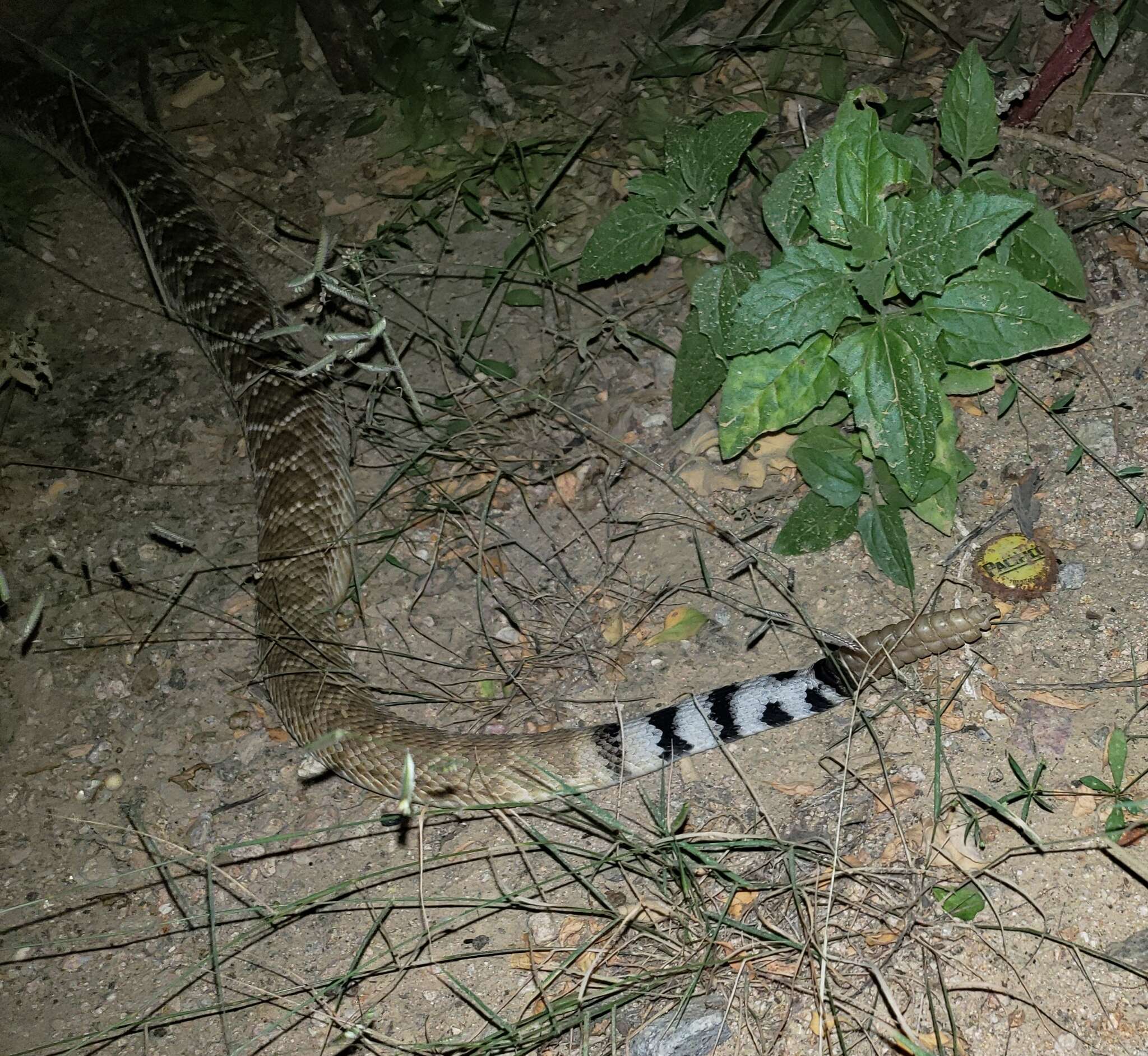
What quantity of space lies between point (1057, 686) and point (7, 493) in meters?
4.29

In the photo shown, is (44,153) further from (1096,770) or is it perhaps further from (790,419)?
(1096,770)

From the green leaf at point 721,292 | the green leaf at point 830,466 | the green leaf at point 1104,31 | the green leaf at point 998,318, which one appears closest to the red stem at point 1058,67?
the green leaf at point 1104,31

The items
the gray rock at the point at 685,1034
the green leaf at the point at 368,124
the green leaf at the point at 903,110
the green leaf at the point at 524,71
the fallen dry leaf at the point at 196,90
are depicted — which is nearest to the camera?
the gray rock at the point at 685,1034

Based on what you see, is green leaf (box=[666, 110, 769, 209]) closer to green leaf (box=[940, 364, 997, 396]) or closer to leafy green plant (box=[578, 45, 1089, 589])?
leafy green plant (box=[578, 45, 1089, 589])

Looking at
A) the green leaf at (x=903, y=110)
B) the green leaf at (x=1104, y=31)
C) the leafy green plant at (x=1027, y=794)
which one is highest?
the green leaf at (x=1104, y=31)

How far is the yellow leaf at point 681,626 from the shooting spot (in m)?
3.18

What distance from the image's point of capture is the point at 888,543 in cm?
294

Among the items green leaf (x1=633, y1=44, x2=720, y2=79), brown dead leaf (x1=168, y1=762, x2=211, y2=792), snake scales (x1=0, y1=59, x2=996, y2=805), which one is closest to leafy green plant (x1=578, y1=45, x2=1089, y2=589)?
snake scales (x1=0, y1=59, x2=996, y2=805)

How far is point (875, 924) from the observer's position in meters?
2.32

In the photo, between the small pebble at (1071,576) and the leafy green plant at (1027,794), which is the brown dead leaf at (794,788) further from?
the small pebble at (1071,576)

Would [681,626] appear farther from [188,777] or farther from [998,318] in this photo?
[188,777]

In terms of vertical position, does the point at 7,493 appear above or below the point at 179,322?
below

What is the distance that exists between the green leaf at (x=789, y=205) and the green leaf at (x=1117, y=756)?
172cm

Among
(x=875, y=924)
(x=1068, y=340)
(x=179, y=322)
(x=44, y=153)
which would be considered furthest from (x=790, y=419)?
(x=44, y=153)
